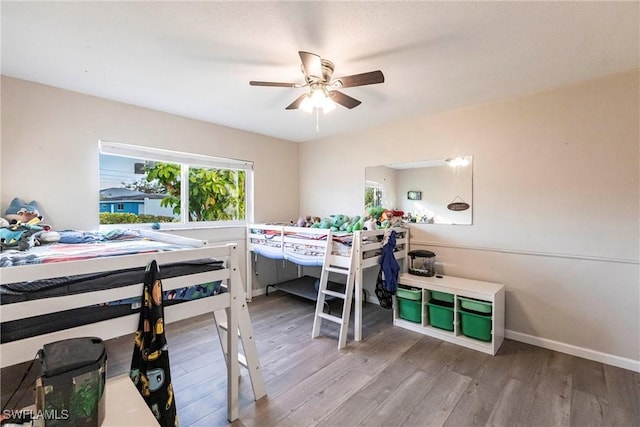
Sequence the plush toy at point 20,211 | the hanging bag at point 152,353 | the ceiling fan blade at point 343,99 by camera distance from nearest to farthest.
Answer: the hanging bag at point 152,353 < the ceiling fan blade at point 343,99 < the plush toy at point 20,211

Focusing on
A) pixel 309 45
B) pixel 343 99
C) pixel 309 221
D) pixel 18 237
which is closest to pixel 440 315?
pixel 309 221

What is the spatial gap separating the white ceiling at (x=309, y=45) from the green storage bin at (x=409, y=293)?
195 cm

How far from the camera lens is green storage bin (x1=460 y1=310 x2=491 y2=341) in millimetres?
2605

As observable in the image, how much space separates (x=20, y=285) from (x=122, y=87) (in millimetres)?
2061

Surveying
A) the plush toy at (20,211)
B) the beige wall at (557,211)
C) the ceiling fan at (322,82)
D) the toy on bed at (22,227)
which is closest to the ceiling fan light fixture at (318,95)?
the ceiling fan at (322,82)

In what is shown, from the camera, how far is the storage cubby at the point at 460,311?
8.54 ft

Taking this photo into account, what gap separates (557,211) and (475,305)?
1125 millimetres

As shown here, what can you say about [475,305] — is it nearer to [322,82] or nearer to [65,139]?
[322,82]

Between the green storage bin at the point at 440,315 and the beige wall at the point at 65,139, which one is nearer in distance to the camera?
the beige wall at the point at 65,139

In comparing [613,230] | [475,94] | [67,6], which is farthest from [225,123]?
[613,230]

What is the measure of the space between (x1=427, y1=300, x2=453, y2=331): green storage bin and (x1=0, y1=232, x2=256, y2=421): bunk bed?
2024 millimetres

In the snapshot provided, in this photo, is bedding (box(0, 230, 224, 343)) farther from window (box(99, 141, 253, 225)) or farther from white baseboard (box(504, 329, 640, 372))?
white baseboard (box(504, 329, 640, 372))

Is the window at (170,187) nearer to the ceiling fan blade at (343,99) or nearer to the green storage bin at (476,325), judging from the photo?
the ceiling fan blade at (343,99)

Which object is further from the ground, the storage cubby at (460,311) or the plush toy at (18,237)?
the plush toy at (18,237)
